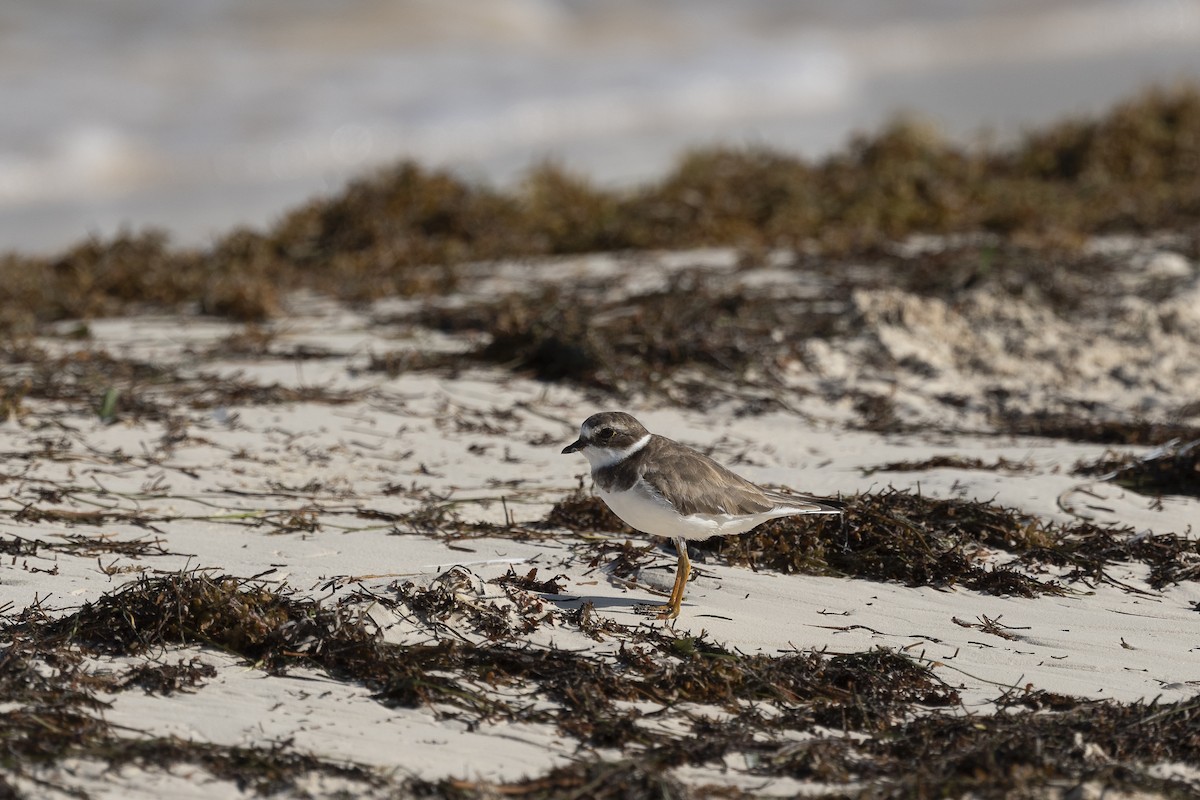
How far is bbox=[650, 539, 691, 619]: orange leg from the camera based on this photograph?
12.8ft

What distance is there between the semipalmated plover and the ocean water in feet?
28.2

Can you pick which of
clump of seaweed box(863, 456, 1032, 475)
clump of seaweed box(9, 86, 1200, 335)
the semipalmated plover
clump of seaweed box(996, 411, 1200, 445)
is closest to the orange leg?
the semipalmated plover

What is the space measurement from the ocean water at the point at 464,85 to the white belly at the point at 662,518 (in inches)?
344

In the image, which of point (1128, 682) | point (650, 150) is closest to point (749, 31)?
point (650, 150)

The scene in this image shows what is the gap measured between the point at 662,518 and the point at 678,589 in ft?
0.79

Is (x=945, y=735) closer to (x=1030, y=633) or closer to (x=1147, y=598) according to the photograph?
(x=1030, y=633)

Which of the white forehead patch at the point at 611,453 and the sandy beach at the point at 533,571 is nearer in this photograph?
the sandy beach at the point at 533,571

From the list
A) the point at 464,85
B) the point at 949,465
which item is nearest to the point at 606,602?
the point at 949,465

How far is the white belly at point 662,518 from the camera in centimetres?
384

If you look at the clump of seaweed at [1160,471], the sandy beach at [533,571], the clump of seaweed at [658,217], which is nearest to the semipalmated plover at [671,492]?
the sandy beach at [533,571]

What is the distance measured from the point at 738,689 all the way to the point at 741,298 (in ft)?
12.6

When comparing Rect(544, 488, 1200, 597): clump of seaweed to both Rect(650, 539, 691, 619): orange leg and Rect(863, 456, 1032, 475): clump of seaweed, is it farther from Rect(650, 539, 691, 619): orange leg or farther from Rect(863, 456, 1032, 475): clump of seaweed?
Rect(863, 456, 1032, 475): clump of seaweed

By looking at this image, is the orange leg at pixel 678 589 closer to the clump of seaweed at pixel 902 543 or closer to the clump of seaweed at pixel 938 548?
the clump of seaweed at pixel 938 548

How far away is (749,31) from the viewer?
→ 23156 millimetres
